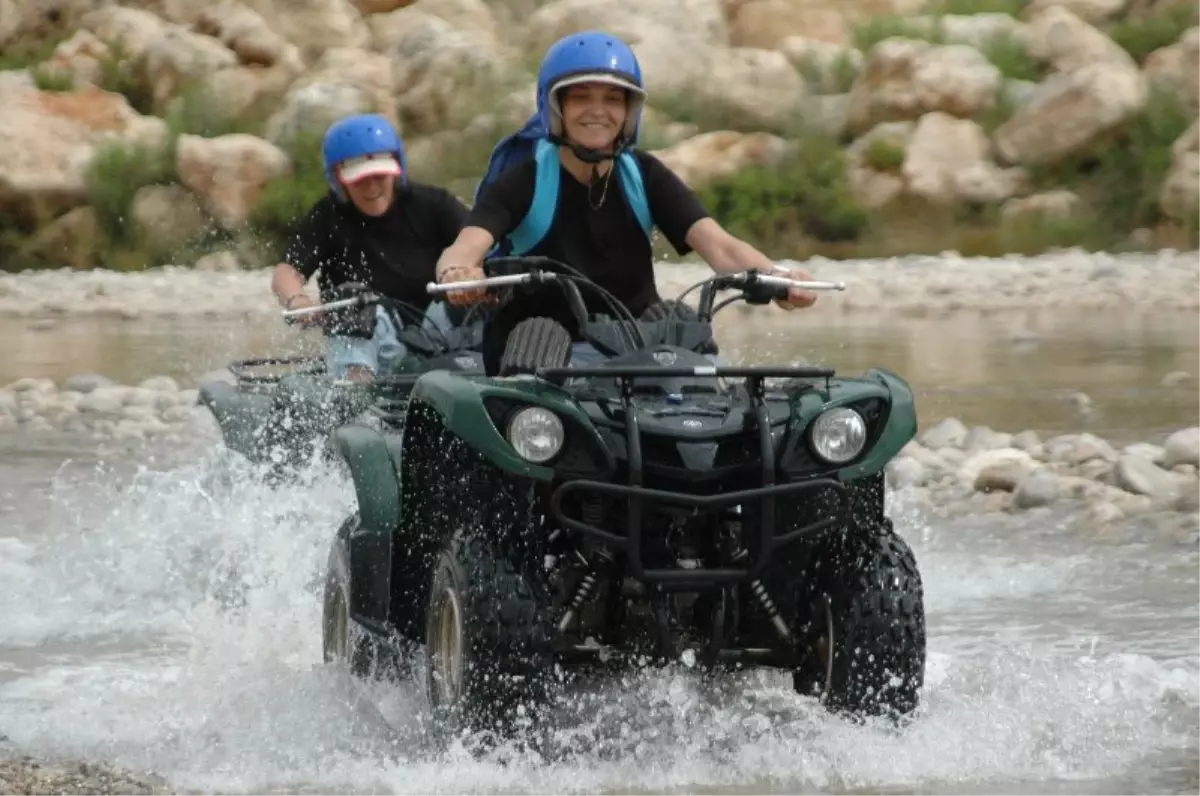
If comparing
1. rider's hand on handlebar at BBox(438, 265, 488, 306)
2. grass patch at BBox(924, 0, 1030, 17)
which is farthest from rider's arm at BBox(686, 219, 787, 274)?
grass patch at BBox(924, 0, 1030, 17)

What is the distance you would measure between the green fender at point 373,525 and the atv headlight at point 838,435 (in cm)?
134

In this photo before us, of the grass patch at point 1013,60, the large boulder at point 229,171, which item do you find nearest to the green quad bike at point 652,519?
the large boulder at point 229,171

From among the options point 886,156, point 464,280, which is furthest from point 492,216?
point 886,156

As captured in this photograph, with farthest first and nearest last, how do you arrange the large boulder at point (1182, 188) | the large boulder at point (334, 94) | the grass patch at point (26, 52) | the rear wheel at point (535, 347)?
the grass patch at point (26, 52), the large boulder at point (334, 94), the large boulder at point (1182, 188), the rear wheel at point (535, 347)

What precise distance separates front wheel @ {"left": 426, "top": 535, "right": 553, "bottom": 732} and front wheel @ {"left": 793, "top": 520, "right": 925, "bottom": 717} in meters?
0.76

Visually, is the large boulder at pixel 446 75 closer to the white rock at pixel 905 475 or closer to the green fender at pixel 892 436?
the white rock at pixel 905 475

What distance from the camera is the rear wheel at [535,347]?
6.82m

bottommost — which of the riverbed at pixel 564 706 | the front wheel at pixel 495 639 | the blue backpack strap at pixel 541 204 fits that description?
the riverbed at pixel 564 706

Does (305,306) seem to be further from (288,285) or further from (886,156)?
(886,156)

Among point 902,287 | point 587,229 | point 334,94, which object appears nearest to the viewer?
point 587,229

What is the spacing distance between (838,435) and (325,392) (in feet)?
12.3

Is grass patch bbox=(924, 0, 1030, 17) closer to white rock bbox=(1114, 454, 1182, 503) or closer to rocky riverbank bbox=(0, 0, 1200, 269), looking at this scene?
rocky riverbank bbox=(0, 0, 1200, 269)

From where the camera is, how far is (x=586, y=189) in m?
7.58

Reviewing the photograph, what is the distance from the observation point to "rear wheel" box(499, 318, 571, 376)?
682 cm
